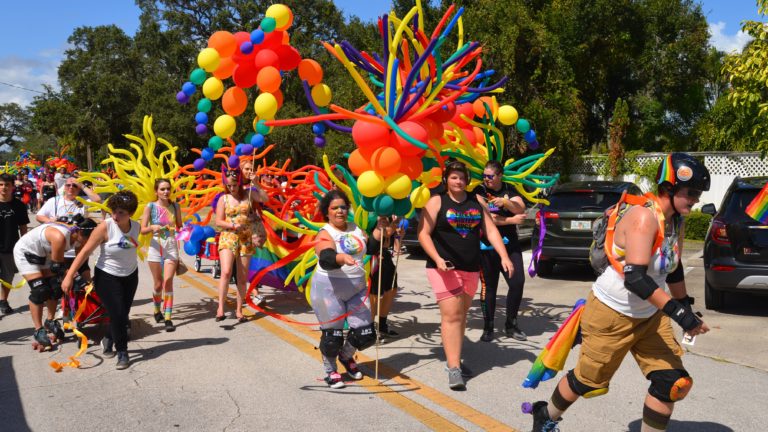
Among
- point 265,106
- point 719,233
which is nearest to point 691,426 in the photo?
point 719,233

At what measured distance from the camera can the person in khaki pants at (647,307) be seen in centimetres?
318

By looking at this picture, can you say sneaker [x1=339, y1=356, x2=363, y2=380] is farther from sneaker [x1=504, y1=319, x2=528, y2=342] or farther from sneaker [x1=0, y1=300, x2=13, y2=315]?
sneaker [x1=0, y1=300, x2=13, y2=315]

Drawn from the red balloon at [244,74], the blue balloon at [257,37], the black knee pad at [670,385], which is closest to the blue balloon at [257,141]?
the red balloon at [244,74]

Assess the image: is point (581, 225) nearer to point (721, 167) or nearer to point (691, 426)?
point (691, 426)

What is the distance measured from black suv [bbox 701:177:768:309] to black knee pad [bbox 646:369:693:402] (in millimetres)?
3777

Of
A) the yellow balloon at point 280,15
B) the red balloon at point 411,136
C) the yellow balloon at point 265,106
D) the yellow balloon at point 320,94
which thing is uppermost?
the yellow balloon at point 280,15

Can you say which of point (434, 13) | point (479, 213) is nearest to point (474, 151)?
point (479, 213)

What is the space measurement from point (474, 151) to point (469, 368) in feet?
7.45

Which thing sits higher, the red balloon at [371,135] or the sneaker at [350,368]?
the red balloon at [371,135]

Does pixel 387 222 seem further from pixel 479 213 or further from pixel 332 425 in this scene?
pixel 332 425

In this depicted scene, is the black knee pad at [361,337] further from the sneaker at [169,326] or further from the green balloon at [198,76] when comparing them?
the green balloon at [198,76]

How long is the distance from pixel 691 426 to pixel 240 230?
5024 mm

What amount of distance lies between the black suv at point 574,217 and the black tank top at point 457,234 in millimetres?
4870

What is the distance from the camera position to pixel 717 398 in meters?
4.50
